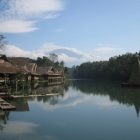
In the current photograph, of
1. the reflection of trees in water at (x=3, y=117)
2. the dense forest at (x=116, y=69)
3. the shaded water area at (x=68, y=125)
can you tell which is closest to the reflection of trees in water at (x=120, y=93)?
the shaded water area at (x=68, y=125)

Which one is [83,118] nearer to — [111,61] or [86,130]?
[86,130]

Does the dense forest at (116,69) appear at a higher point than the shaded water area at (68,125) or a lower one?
Answer: higher

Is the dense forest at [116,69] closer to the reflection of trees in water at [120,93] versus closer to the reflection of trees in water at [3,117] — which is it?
the reflection of trees in water at [120,93]

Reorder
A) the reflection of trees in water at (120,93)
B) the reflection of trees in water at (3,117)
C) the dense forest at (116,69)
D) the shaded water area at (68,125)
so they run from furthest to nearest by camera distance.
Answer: the dense forest at (116,69) < the reflection of trees in water at (120,93) < the reflection of trees in water at (3,117) < the shaded water area at (68,125)

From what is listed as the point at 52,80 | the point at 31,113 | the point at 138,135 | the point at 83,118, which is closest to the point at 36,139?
the point at 138,135

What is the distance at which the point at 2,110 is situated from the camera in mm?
24953

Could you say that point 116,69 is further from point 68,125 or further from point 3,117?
point 68,125

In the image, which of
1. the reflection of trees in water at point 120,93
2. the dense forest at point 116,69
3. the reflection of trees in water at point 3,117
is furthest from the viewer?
the dense forest at point 116,69

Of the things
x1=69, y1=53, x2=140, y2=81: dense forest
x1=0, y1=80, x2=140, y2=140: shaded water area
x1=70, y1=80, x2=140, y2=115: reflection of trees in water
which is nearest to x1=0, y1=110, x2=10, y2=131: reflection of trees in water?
x1=0, y1=80, x2=140, y2=140: shaded water area

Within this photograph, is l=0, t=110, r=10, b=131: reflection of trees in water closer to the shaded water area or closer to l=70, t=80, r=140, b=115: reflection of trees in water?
the shaded water area

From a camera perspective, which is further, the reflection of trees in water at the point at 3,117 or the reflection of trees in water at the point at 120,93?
the reflection of trees in water at the point at 120,93

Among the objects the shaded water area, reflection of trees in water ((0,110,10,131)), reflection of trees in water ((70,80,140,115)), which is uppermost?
reflection of trees in water ((70,80,140,115))

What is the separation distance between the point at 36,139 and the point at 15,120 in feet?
19.1

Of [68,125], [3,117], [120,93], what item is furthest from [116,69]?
[68,125]
